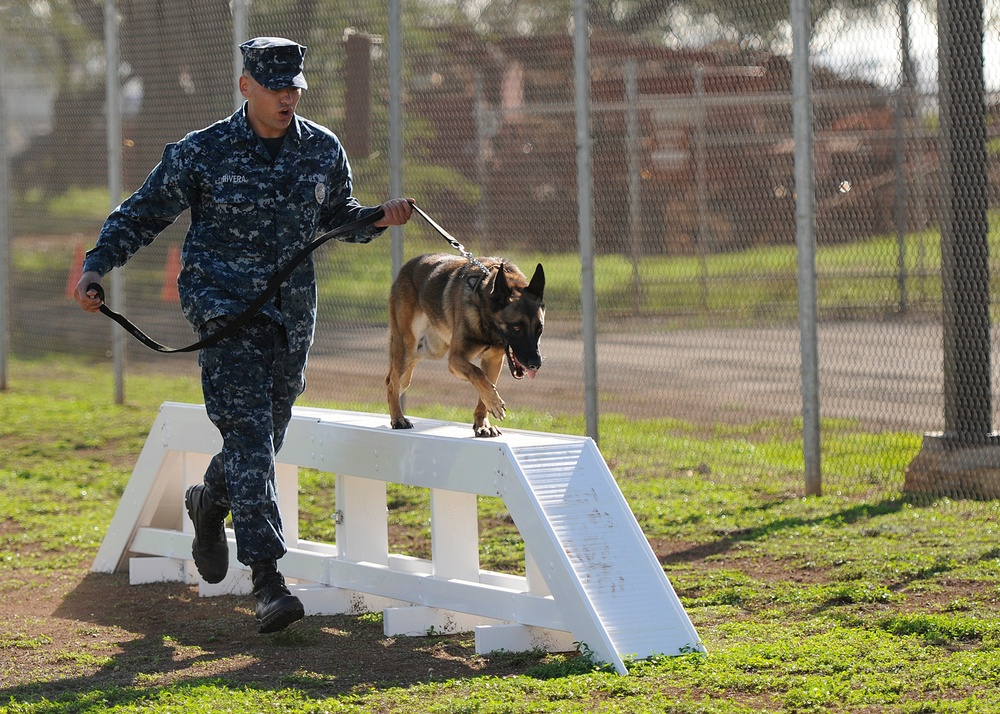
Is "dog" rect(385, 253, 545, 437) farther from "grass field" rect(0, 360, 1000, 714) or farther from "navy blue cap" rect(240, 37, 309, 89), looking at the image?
"navy blue cap" rect(240, 37, 309, 89)

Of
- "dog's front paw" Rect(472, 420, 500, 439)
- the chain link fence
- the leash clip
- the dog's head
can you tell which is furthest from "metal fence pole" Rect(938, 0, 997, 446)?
the leash clip

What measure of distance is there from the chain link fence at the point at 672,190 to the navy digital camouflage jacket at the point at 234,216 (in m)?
3.58

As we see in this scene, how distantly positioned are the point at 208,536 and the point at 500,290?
5.19 ft

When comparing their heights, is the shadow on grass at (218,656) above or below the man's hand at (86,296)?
below

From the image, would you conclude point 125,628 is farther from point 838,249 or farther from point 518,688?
point 838,249

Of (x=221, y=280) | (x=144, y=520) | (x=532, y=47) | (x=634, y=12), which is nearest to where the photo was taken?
(x=221, y=280)

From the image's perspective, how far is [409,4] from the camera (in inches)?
329

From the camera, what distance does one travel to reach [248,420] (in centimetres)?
454

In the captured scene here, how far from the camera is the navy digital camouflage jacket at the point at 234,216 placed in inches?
177

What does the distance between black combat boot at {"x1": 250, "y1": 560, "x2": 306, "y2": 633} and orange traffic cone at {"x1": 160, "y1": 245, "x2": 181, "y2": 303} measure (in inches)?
284

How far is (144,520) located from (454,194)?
3.47 meters

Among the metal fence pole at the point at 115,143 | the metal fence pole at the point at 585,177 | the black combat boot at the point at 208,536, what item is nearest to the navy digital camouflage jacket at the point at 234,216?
the black combat boot at the point at 208,536

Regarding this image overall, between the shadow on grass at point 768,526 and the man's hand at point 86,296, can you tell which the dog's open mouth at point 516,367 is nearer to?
the shadow on grass at point 768,526

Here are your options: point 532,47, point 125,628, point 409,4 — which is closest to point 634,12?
point 532,47
